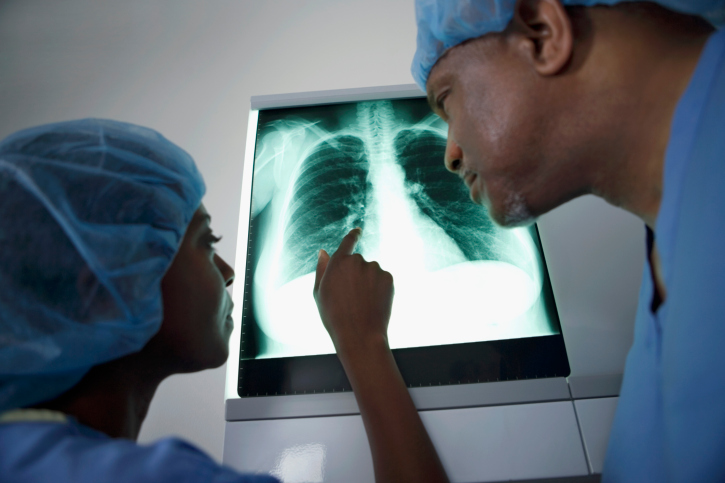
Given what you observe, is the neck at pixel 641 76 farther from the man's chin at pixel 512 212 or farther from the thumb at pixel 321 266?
the thumb at pixel 321 266

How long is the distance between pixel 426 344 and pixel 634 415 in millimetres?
381

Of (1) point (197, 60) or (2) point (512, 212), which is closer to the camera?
(2) point (512, 212)

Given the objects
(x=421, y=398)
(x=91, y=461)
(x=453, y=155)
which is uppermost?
(x=453, y=155)

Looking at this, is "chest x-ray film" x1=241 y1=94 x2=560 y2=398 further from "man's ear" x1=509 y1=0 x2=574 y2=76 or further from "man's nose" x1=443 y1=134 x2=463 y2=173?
"man's ear" x1=509 y1=0 x2=574 y2=76

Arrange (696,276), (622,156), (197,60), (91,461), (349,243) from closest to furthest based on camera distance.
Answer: (91,461)
(696,276)
(622,156)
(349,243)
(197,60)

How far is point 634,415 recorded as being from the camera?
729 millimetres

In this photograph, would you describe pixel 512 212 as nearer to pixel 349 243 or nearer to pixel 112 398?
pixel 349 243

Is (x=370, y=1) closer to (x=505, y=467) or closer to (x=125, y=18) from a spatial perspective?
(x=125, y=18)

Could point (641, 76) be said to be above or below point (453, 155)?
above

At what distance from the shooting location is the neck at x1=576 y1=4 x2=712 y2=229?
2.12 ft

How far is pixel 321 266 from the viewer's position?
3.07 ft

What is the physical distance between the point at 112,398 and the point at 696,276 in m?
0.88

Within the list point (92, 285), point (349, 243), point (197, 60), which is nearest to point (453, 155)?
point (349, 243)

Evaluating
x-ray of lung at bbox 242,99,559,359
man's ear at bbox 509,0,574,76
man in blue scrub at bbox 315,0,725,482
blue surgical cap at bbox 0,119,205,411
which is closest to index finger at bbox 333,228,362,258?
x-ray of lung at bbox 242,99,559,359
